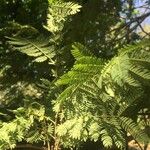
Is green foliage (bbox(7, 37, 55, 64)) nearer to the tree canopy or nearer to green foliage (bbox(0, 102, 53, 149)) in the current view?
the tree canopy

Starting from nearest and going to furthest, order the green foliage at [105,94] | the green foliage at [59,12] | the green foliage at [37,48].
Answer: the green foliage at [105,94] → the green foliage at [59,12] → the green foliage at [37,48]

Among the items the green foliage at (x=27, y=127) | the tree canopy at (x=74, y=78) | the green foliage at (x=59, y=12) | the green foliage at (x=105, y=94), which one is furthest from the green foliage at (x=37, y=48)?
the green foliage at (x=105, y=94)

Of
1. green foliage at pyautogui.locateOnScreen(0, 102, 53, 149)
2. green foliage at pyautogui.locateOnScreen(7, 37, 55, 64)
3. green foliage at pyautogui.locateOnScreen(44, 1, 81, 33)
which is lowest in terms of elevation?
green foliage at pyautogui.locateOnScreen(0, 102, 53, 149)

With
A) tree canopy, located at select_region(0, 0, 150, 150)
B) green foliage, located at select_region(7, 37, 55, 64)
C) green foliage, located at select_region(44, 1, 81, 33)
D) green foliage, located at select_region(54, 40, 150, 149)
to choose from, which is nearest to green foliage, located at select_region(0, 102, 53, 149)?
tree canopy, located at select_region(0, 0, 150, 150)

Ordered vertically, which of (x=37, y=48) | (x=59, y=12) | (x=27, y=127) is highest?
(x=59, y=12)

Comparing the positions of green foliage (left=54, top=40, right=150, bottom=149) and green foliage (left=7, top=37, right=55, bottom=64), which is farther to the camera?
green foliage (left=7, top=37, right=55, bottom=64)

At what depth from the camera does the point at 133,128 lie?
9.35ft

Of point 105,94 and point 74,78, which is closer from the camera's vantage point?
point 74,78

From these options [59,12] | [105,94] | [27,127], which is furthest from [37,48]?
[105,94]

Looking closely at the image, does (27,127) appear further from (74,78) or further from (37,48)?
(74,78)

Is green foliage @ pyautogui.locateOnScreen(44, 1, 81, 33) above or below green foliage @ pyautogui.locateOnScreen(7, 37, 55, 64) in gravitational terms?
above

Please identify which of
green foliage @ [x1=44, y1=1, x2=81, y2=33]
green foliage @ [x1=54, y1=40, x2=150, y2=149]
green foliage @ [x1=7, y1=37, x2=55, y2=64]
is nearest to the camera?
green foliage @ [x1=54, y1=40, x2=150, y2=149]

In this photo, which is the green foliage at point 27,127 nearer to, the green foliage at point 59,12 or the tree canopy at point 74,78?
the tree canopy at point 74,78

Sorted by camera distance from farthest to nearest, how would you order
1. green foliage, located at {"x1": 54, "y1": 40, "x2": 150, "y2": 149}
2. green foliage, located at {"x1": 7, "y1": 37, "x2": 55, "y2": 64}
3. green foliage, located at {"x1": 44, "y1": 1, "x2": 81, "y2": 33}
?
1. green foliage, located at {"x1": 7, "y1": 37, "x2": 55, "y2": 64}
2. green foliage, located at {"x1": 44, "y1": 1, "x2": 81, "y2": 33}
3. green foliage, located at {"x1": 54, "y1": 40, "x2": 150, "y2": 149}
